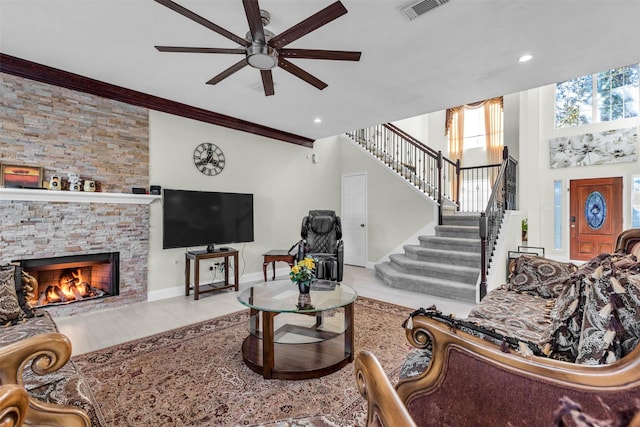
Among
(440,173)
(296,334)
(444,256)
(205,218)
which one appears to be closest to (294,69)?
(296,334)

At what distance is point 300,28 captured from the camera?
1982 millimetres

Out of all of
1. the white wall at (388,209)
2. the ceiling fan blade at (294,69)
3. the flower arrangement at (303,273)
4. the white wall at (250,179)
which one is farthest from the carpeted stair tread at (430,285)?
the ceiling fan blade at (294,69)

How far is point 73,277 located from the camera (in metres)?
3.57

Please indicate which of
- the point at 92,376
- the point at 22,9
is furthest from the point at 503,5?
the point at 92,376

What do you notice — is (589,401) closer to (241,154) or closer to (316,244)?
(316,244)

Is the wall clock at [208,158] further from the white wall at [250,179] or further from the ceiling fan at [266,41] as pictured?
the ceiling fan at [266,41]

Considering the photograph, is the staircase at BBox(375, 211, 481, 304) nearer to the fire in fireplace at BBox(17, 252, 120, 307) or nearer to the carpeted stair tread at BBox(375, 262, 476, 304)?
the carpeted stair tread at BBox(375, 262, 476, 304)

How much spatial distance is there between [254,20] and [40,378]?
7.63 feet

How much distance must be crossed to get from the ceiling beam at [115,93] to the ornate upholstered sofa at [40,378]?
246 centimetres

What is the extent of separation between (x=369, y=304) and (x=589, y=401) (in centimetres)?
305

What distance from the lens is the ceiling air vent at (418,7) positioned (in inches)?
83.2

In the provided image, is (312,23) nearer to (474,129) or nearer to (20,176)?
(20,176)

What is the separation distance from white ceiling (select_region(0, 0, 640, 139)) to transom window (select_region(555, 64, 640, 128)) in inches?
174

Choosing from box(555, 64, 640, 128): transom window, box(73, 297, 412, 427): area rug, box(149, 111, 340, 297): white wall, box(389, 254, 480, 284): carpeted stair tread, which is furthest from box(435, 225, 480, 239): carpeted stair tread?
box(555, 64, 640, 128): transom window
